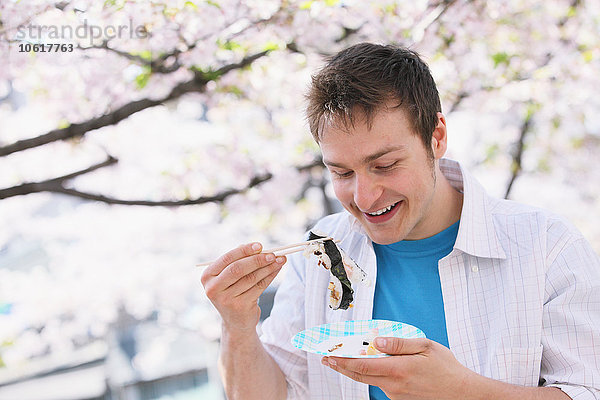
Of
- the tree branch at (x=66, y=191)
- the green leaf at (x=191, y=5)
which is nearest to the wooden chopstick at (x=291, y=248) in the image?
the tree branch at (x=66, y=191)

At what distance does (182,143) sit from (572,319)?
4342 mm

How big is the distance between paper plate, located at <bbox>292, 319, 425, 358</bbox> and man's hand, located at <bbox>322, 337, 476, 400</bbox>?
0.68 ft

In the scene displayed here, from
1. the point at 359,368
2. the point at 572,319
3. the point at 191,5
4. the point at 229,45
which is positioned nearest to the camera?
the point at 359,368

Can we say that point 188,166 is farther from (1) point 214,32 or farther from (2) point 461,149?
(2) point 461,149

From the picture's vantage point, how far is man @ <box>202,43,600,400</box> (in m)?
1.64

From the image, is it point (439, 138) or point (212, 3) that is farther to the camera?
point (212, 3)

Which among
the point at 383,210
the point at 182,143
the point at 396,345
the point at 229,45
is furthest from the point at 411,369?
the point at 182,143

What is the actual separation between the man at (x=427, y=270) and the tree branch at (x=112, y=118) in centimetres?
137

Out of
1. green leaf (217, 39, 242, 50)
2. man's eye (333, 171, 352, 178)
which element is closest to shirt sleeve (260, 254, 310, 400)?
man's eye (333, 171, 352, 178)

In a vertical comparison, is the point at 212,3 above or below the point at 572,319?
above

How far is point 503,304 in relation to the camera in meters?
1.77

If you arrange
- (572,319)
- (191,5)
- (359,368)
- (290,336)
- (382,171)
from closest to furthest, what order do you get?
(359,368) → (572,319) → (382,171) → (290,336) → (191,5)

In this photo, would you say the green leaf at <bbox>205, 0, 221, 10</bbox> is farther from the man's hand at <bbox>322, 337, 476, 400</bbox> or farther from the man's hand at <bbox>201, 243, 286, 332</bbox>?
the man's hand at <bbox>322, 337, 476, 400</bbox>

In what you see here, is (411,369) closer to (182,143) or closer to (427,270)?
(427,270)
